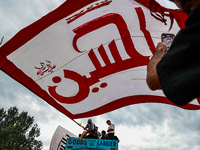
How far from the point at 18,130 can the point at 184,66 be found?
42.7 m

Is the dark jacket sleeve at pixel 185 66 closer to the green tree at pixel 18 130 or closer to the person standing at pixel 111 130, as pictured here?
the person standing at pixel 111 130

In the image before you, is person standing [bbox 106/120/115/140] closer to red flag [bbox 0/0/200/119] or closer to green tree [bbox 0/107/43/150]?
red flag [bbox 0/0/200/119]

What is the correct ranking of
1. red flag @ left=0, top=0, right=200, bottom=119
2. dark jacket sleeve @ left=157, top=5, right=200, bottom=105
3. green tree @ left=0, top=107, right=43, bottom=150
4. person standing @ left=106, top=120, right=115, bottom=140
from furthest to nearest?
1. green tree @ left=0, top=107, right=43, bottom=150
2. person standing @ left=106, top=120, right=115, bottom=140
3. red flag @ left=0, top=0, right=200, bottom=119
4. dark jacket sleeve @ left=157, top=5, right=200, bottom=105

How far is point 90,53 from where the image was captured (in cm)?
356

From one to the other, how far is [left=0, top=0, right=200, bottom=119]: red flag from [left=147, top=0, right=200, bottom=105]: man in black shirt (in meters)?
2.95

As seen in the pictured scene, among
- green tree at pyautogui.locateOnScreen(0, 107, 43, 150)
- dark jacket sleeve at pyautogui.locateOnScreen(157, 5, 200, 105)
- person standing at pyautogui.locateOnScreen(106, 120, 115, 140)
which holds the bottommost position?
dark jacket sleeve at pyautogui.locateOnScreen(157, 5, 200, 105)

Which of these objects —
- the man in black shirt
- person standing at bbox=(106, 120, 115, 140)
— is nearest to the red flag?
person standing at bbox=(106, 120, 115, 140)

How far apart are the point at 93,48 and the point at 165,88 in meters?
3.08

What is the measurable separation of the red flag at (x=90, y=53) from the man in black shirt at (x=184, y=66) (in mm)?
2947

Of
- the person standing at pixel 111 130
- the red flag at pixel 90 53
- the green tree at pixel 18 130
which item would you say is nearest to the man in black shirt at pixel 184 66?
the red flag at pixel 90 53

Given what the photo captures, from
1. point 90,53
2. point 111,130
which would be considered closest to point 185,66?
point 90,53

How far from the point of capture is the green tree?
112ft

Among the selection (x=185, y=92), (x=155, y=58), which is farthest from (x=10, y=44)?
(x=185, y=92)

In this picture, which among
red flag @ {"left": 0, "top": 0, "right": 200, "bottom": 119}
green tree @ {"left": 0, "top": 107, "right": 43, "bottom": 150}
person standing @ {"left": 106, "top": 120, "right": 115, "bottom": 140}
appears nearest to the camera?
red flag @ {"left": 0, "top": 0, "right": 200, "bottom": 119}
